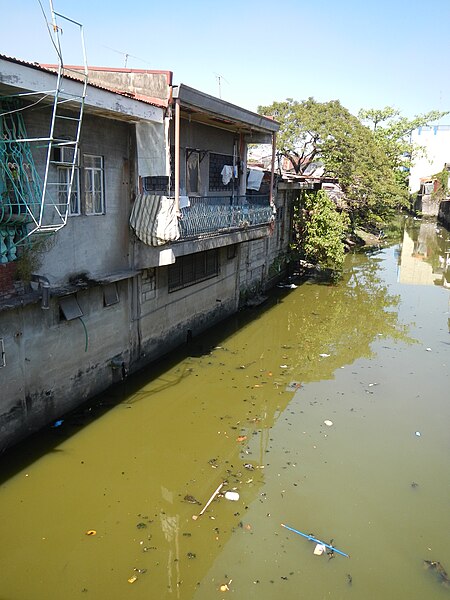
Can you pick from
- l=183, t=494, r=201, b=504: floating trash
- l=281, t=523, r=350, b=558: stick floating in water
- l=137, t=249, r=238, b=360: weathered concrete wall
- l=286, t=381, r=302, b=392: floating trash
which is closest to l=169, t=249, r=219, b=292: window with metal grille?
l=137, t=249, r=238, b=360: weathered concrete wall

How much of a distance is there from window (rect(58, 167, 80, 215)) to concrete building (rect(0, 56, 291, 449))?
15 millimetres

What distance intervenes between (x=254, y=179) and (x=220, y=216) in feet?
13.9

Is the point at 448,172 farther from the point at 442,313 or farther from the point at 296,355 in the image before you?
the point at 296,355

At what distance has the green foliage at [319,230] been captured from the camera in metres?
17.2

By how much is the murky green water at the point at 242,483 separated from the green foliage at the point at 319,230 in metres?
6.99

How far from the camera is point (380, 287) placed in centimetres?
1783

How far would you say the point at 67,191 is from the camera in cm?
692

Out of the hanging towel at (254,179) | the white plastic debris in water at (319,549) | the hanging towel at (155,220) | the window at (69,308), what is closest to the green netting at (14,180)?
the window at (69,308)

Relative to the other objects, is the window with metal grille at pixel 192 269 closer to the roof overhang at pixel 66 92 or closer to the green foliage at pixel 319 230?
the roof overhang at pixel 66 92

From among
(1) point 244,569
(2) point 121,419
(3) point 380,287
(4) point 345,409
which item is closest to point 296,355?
(4) point 345,409

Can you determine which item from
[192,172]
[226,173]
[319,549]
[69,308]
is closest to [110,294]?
[69,308]

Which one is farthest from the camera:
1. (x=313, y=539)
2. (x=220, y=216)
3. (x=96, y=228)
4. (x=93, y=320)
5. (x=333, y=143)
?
(x=333, y=143)

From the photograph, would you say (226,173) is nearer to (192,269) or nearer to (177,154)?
(192,269)

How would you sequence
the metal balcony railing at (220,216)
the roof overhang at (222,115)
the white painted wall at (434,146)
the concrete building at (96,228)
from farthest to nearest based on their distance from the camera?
the white painted wall at (434,146)
the metal balcony railing at (220,216)
the roof overhang at (222,115)
the concrete building at (96,228)
